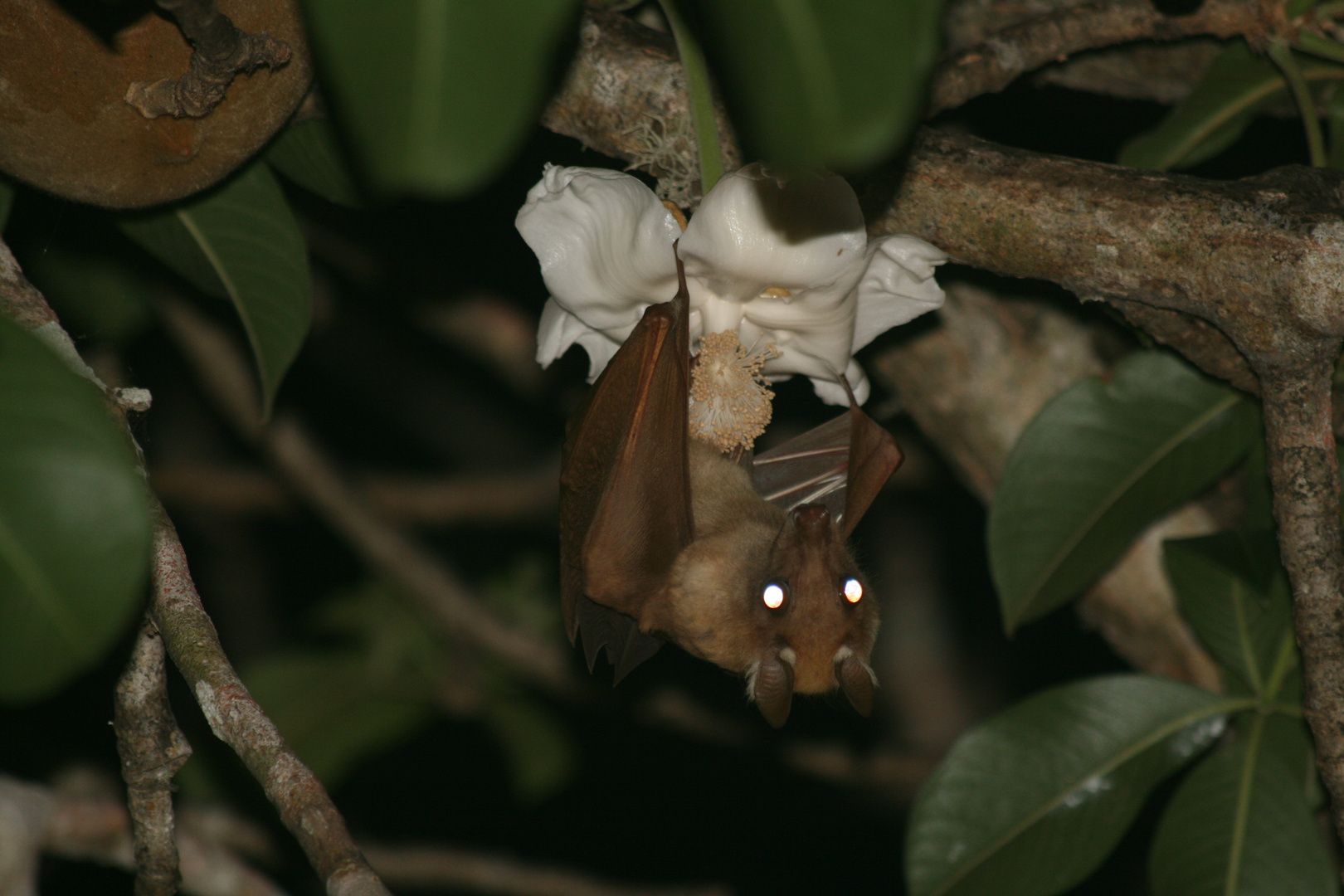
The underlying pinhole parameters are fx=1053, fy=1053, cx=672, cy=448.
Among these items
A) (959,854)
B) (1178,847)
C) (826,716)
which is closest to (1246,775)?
(1178,847)

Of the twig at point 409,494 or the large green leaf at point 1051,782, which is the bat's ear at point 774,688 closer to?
the large green leaf at point 1051,782

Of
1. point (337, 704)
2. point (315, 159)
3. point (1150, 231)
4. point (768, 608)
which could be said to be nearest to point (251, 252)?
point (315, 159)

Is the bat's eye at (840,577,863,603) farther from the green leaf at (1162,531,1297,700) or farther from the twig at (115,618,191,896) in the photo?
the twig at (115,618,191,896)

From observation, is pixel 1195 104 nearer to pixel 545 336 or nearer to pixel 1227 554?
pixel 1227 554

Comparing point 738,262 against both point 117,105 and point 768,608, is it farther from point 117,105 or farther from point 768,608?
point 117,105

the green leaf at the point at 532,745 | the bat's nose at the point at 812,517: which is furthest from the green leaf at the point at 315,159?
the green leaf at the point at 532,745
